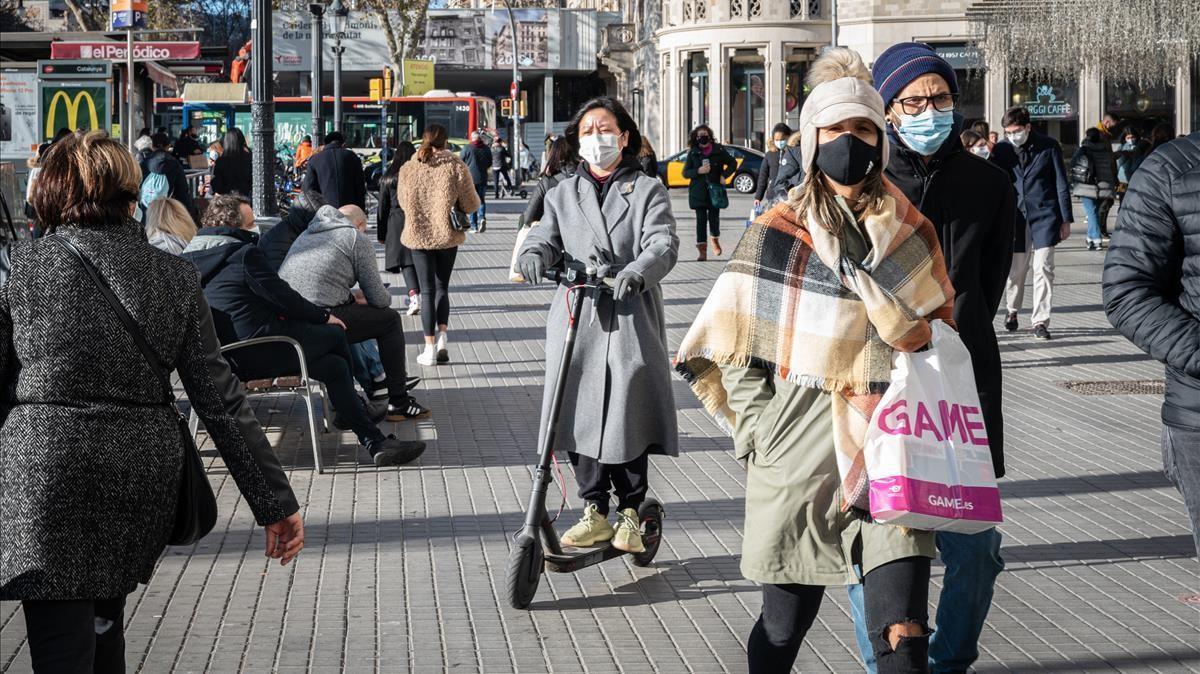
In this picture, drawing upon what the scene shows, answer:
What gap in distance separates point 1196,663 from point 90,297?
3603 millimetres

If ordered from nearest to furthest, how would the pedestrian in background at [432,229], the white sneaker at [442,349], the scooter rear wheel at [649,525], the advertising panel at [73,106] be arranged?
the scooter rear wheel at [649,525]
the pedestrian in background at [432,229]
the white sneaker at [442,349]
the advertising panel at [73,106]

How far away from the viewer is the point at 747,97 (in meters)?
53.5

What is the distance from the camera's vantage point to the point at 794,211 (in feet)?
12.8

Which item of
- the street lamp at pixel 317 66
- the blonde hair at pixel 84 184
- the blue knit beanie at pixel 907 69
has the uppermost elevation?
the street lamp at pixel 317 66

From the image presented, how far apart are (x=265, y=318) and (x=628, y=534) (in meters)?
3.15

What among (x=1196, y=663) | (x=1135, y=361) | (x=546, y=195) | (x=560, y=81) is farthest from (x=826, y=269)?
(x=560, y=81)

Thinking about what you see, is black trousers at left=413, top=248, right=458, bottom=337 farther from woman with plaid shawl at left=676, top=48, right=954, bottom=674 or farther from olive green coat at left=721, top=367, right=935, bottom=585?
olive green coat at left=721, top=367, right=935, bottom=585

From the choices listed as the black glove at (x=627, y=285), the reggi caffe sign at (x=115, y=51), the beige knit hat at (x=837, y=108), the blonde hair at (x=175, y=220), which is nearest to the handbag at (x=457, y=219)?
the blonde hair at (x=175, y=220)

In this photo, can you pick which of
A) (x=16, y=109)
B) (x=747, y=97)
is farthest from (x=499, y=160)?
(x=747, y=97)

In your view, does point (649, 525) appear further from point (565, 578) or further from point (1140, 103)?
point (1140, 103)

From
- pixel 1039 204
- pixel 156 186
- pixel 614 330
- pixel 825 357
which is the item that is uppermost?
pixel 156 186

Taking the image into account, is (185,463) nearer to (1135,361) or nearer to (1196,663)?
(1196,663)

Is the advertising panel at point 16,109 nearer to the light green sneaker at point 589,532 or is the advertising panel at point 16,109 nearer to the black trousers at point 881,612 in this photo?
the light green sneaker at point 589,532

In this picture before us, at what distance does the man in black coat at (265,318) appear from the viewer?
8477 mm
